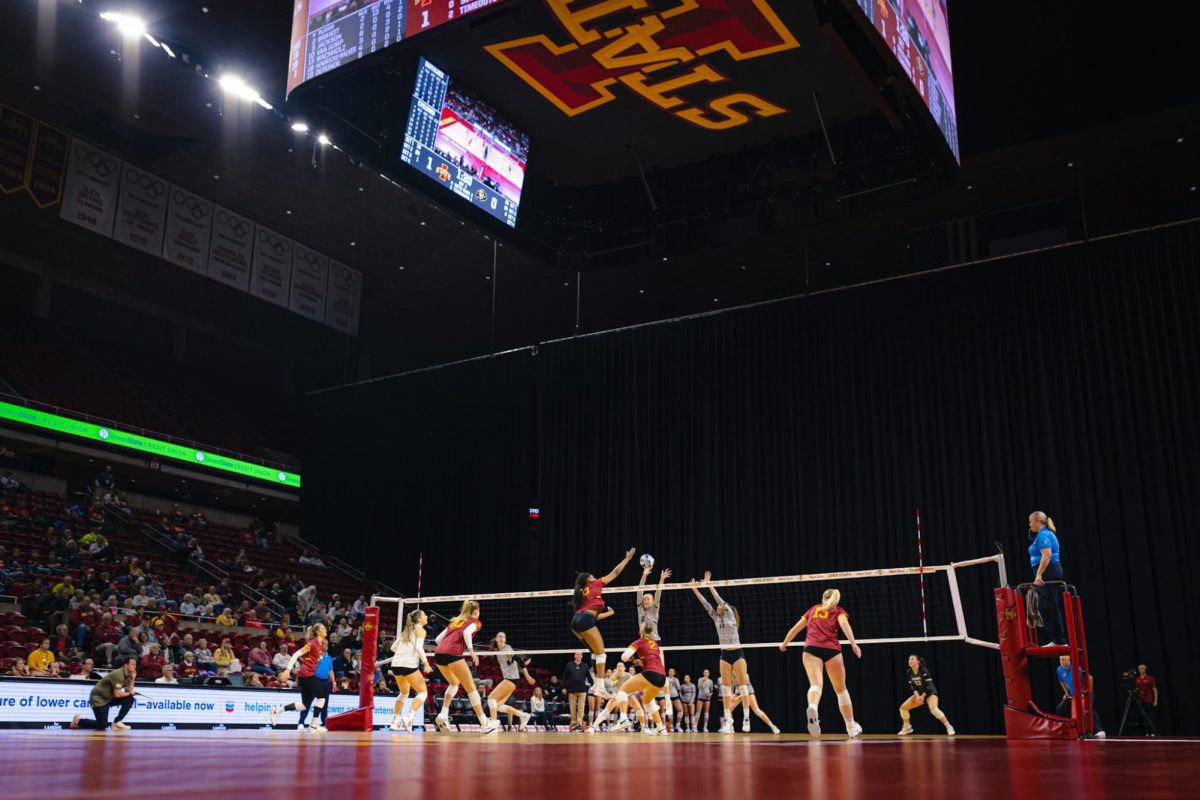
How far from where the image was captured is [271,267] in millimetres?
23344

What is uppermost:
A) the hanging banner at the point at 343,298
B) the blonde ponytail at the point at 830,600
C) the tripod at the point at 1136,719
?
the hanging banner at the point at 343,298

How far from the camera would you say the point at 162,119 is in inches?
806

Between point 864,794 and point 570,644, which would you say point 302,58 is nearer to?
point 864,794

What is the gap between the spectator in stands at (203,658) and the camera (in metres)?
17.7

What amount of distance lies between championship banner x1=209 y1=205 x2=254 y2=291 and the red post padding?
11.6 meters

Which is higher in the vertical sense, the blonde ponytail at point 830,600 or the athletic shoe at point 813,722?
the blonde ponytail at point 830,600

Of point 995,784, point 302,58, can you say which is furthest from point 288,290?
point 995,784

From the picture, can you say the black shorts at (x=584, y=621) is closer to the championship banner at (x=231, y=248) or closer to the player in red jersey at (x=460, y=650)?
the player in red jersey at (x=460, y=650)

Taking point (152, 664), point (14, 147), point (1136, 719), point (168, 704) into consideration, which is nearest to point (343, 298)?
point (14, 147)

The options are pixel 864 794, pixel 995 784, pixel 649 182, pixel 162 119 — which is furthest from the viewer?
pixel 162 119

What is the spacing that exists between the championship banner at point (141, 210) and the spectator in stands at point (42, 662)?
8837mm

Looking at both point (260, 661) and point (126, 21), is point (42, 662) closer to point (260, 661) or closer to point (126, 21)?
point (260, 661)

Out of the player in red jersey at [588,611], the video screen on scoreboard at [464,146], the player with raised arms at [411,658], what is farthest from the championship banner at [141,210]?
the player in red jersey at [588,611]

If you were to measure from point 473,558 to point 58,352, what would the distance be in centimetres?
1263
